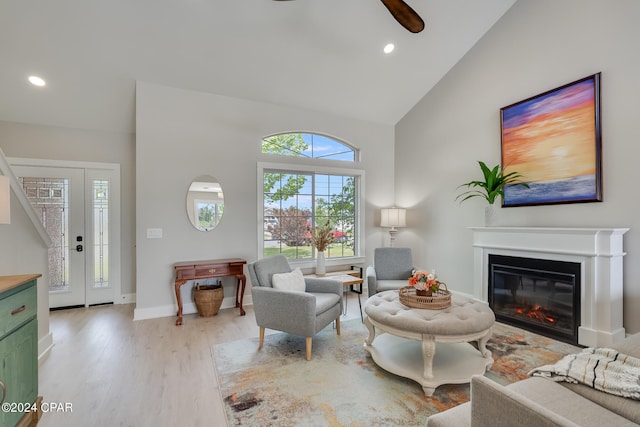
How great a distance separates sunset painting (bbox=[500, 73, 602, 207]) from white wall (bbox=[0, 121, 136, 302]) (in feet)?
18.0

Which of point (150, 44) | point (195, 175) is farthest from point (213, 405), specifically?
point (150, 44)

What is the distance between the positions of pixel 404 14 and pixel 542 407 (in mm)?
2659

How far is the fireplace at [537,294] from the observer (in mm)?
3093

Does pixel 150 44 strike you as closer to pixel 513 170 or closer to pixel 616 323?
pixel 513 170

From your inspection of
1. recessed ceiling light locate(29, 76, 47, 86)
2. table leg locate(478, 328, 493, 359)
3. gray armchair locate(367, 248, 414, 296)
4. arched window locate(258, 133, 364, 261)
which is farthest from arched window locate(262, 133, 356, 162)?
table leg locate(478, 328, 493, 359)

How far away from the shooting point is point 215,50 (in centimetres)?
357

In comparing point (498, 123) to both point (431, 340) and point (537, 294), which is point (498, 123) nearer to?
point (537, 294)

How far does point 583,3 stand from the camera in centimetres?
317

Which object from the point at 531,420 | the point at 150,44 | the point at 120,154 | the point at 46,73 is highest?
the point at 150,44

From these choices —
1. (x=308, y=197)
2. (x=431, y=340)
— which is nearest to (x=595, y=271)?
(x=431, y=340)

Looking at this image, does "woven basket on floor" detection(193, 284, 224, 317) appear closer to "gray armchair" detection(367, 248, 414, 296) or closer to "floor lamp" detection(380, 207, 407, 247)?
"gray armchair" detection(367, 248, 414, 296)

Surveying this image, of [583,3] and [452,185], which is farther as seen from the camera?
[452,185]

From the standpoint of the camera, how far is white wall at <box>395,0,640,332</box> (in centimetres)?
288

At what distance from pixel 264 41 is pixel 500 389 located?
3.91 m
